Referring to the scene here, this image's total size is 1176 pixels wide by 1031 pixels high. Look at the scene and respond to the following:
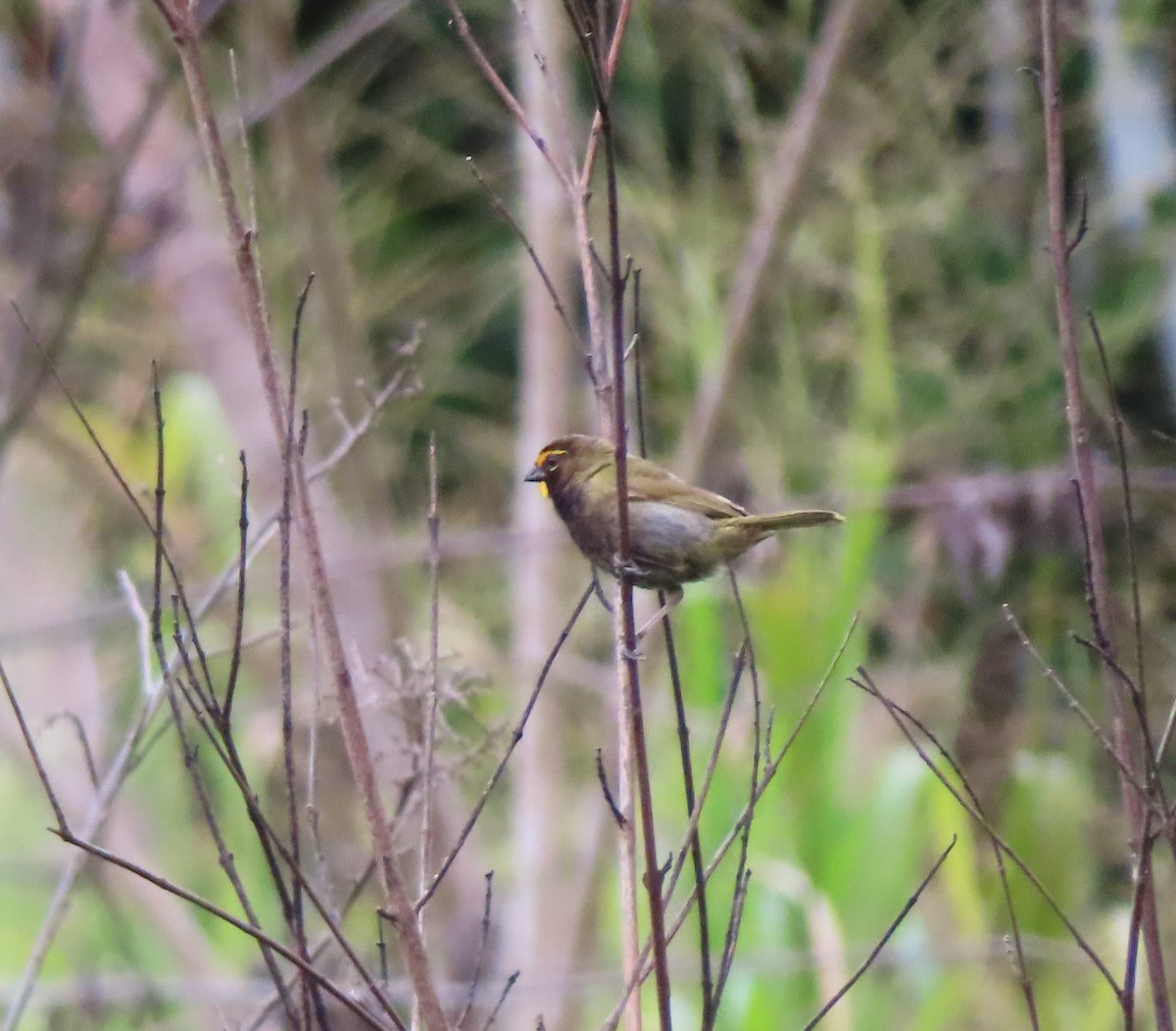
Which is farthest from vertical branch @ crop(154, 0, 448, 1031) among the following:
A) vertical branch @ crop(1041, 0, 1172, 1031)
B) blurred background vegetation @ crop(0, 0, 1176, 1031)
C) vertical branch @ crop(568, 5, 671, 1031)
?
blurred background vegetation @ crop(0, 0, 1176, 1031)

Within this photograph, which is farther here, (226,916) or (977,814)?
(977,814)

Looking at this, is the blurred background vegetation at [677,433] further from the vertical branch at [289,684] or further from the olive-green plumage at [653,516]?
the vertical branch at [289,684]

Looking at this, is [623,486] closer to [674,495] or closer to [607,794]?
[607,794]

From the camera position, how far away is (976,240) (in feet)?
16.4

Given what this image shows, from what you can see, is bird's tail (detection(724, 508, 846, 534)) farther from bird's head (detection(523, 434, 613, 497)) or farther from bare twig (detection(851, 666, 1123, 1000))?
bare twig (detection(851, 666, 1123, 1000))

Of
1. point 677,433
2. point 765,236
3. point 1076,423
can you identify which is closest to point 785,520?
point 1076,423

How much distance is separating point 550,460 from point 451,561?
3848 millimetres

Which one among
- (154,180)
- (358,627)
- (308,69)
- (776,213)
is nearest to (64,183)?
(154,180)

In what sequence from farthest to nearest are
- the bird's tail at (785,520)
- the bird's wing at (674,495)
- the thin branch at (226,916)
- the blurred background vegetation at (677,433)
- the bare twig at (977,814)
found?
the blurred background vegetation at (677,433)
the bird's wing at (674,495)
the bird's tail at (785,520)
the bare twig at (977,814)
the thin branch at (226,916)

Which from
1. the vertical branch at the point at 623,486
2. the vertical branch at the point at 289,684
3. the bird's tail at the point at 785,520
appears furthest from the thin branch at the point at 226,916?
the bird's tail at the point at 785,520

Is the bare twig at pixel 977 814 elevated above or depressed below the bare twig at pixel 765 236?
below

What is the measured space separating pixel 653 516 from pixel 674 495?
0.07 m

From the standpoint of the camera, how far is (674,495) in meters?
2.25

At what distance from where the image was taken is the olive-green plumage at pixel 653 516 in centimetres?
211
